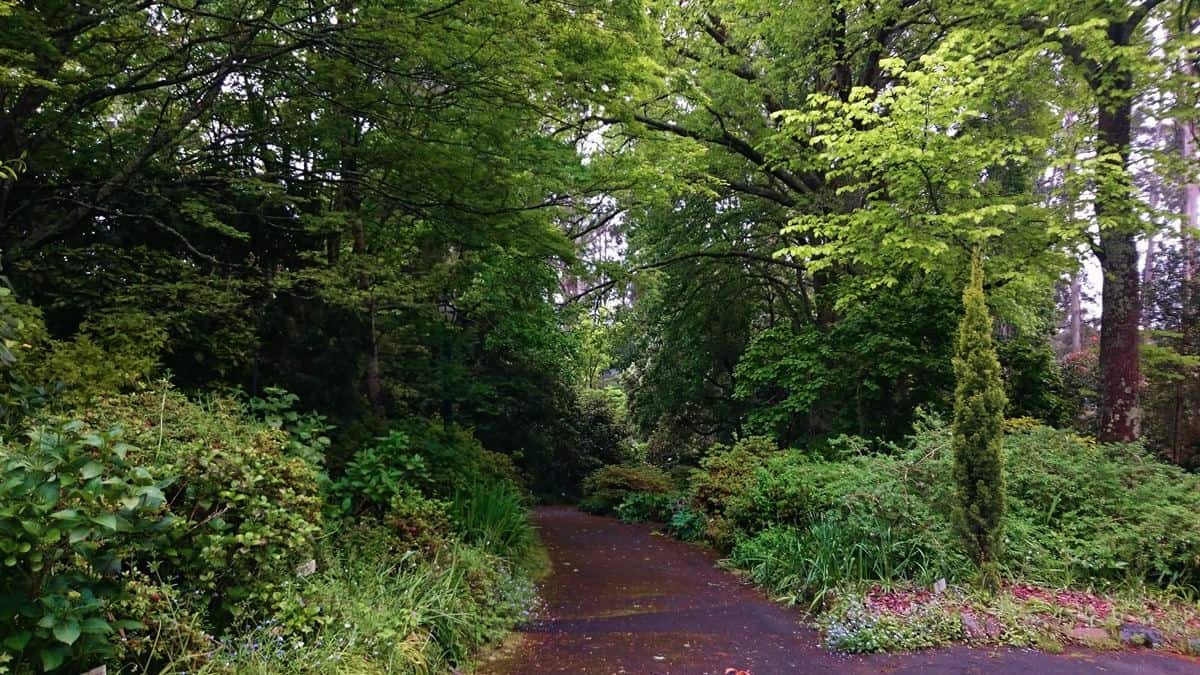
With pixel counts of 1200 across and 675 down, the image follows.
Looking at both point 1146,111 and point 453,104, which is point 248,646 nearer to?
point 453,104

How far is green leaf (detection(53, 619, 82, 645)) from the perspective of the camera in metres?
2.17

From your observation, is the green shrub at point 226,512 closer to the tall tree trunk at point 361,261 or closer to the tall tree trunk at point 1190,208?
the tall tree trunk at point 361,261

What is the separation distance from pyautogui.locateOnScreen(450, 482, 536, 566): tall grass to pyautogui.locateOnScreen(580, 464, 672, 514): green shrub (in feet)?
20.1

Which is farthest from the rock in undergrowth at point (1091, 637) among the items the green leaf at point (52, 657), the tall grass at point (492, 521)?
the green leaf at point (52, 657)

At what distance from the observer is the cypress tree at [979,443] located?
526cm

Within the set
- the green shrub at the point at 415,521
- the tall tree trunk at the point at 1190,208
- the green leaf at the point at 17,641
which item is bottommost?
the green shrub at the point at 415,521

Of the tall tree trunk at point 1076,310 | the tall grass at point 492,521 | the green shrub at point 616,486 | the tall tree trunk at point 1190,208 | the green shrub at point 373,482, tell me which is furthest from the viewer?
the tall tree trunk at point 1076,310

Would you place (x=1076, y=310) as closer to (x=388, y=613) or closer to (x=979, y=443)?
(x=979, y=443)

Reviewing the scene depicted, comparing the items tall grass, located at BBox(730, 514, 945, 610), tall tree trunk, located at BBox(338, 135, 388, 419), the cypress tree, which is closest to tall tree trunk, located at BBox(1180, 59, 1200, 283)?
the cypress tree

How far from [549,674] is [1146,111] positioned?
10307mm

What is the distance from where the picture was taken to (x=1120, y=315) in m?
8.17

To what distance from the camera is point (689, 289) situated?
14.2m

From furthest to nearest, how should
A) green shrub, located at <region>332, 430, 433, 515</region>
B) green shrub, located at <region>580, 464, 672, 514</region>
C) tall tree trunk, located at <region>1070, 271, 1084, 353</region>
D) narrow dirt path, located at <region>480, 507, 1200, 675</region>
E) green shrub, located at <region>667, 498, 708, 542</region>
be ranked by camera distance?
tall tree trunk, located at <region>1070, 271, 1084, 353</region>
green shrub, located at <region>580, 464, 672, 514</region>
green shrub, located at <region>667, 498, 708, 542</region>
green shrub, located at <region>332, 430, 433, 515</region>
narrow dirt path, located at <region>480, 507, 1200, 675</region>

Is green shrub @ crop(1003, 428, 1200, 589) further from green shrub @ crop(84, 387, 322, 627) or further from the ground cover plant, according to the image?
green shrub @ crop(84, 387, 322, 627)
